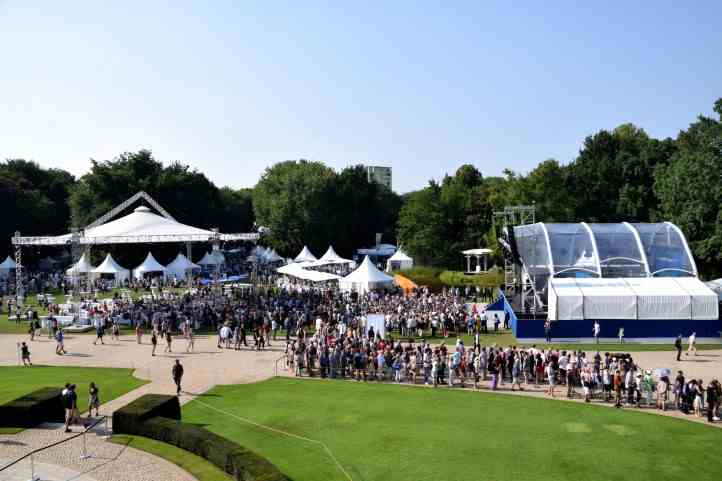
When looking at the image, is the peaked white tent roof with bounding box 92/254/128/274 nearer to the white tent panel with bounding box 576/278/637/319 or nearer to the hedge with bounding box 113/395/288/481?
the white tent panel with bounding box 576/278/637/319

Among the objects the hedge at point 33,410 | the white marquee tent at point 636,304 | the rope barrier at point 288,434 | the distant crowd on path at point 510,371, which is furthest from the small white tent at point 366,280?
the hedge at point 33,410

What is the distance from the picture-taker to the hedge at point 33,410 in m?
15.8

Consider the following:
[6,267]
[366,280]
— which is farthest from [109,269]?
[366,280]

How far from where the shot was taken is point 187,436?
1407cm

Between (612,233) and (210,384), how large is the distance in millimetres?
25303

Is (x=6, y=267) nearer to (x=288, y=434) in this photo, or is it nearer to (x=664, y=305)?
(x=288, y=434)

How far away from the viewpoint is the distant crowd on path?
1866 cm

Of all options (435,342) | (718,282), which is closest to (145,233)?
(435,342)

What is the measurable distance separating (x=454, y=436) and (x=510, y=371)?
22.9ft

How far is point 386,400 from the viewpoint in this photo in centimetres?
1936

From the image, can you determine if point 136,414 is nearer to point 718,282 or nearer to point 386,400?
point 386,400

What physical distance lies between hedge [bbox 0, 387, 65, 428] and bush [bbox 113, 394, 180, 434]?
2.32 metres

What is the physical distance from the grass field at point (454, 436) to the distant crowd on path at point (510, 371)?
3.74 ft

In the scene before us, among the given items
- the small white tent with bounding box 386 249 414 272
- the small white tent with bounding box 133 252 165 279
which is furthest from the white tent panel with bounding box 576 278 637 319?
the small white tent with bounding box 133 252 165 279
